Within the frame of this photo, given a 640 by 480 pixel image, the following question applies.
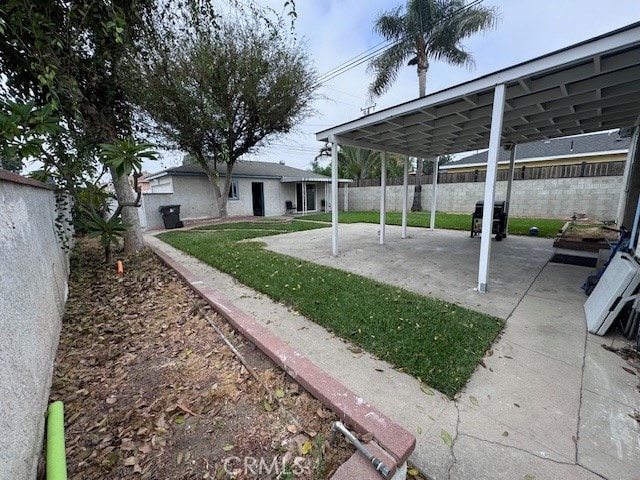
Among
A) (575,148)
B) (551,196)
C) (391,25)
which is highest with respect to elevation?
(391,25)

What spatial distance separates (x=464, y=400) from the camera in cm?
184

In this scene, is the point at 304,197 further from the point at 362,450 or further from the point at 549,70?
the point at 362,450

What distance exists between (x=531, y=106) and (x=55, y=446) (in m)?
6.42

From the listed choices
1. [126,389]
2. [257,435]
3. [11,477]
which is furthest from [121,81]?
[257,435]

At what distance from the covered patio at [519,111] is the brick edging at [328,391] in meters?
2.77

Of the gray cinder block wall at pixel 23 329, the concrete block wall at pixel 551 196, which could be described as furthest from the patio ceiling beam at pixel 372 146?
the concrete block wall at pixel 551 196

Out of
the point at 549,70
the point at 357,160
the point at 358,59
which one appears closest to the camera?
the point at 549,70

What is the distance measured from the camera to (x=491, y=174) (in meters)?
3.40

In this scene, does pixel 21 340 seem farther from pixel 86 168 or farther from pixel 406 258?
pixel 406 258

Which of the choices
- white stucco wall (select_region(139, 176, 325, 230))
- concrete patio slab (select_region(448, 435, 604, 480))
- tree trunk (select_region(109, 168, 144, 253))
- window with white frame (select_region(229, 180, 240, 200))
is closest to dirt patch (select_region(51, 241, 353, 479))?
concrete patio slab (select_region(448, 435, 604, 480))

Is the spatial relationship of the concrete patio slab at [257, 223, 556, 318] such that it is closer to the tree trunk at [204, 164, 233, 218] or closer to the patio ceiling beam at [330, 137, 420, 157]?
the patio ceiling beam at [330, 137, 420, 157]

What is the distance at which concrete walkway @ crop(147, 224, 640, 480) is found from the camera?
4.70 feet

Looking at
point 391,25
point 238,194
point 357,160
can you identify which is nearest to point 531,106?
point 391,25

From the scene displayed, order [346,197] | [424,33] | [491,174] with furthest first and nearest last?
[346,197], [424,33], [491,174]
